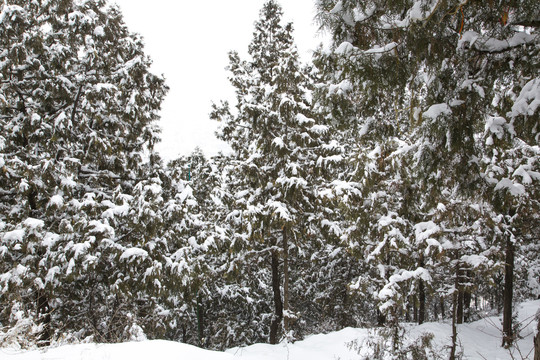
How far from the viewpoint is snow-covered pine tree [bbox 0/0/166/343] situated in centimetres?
677

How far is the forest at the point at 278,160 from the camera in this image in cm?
354

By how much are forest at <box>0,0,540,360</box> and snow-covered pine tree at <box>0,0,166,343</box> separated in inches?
2.4

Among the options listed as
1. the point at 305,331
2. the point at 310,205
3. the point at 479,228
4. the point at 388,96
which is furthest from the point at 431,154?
the point at 305,331

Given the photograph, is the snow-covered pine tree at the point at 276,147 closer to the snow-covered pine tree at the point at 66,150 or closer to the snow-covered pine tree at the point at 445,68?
the snow-covered pine tree at the point at 66,150

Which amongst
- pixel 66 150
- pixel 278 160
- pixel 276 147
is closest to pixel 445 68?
pixel 276 147

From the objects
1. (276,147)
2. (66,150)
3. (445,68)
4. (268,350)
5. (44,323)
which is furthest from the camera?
(276,147)

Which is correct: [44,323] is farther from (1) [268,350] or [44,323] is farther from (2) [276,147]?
(2) [276,147]

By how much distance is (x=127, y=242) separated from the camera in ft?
28.3

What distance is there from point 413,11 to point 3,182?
9.34 m

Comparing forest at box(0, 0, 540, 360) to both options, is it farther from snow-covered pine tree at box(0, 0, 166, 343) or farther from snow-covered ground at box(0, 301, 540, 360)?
snow-covered ground at box(0, 301, 540, 360)

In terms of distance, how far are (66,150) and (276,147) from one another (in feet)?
18.5

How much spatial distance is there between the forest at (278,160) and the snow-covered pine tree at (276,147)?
68mm

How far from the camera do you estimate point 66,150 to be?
812 cm

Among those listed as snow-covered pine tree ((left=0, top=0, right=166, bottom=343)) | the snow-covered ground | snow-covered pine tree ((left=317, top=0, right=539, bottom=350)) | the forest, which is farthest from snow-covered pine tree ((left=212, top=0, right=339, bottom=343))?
snow-covered pine tree ((left=317, top=0, right=539, bottom=350))
